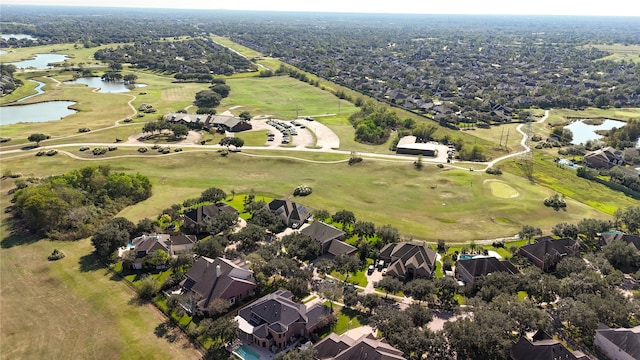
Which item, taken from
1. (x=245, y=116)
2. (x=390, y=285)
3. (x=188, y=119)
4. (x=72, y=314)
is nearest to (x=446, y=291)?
(x=390, y=285)

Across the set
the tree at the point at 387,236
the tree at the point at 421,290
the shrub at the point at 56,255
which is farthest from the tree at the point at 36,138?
the tree at the point at 421,290

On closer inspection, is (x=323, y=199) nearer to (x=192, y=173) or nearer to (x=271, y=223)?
(x=271, y=223)


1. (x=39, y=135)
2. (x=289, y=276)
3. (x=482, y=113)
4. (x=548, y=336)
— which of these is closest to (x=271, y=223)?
(x=289, y=276)

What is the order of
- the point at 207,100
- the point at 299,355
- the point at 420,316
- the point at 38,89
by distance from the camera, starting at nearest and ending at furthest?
the point at 299,355 < the point at 420,316 < the point at 207,100 < the point at 38,89

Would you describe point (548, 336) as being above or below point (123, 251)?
above

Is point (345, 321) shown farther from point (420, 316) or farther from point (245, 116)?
point (245, 116)

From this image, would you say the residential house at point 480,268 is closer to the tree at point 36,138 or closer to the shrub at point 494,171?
the shrub at point 494,171
